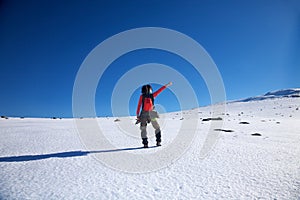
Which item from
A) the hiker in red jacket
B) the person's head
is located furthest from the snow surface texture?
the person's head

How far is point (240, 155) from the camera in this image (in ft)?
12.2

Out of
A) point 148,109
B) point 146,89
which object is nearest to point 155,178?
point 148,109

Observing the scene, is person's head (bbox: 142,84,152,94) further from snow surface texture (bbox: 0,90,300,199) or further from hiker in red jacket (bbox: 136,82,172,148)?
snow surface texture (bbox: 0,90,300,199)

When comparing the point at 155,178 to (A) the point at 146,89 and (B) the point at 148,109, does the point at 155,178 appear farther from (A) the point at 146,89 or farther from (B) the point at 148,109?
(A) the point at 146,89

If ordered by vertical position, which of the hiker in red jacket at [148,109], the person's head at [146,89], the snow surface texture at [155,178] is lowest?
the snow surface texture at [155,178]

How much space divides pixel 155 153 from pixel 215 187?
70.6 inches

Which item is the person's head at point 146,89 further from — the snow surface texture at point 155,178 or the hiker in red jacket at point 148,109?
the snow surface texture at point 155,178

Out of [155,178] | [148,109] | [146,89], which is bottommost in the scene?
[155,178]

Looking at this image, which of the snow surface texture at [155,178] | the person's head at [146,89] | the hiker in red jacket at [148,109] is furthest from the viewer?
the person's head at [146,89]

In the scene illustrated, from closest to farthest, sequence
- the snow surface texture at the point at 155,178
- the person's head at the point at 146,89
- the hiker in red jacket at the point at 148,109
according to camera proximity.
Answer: the snow surface texture at the point at 155,178, the hiker in red jacket at the point at 148,109, the person's head at the point at 146,89

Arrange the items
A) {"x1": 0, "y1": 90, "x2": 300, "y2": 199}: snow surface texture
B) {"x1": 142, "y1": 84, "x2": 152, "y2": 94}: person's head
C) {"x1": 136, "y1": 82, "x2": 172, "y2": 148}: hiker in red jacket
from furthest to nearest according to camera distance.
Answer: {"x1": 142, "y1": 84, "x2": 152, "y2": 94}: person's head < {"x1": 136, "y1": 82, "x2": 172, "y2": 148}: hiker in red jacket < {"x1": 0, "y1": 90, "x2": 300, "y2": 199}: snow surface texture

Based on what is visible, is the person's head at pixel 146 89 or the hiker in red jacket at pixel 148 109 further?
the person's head at pixel 146 89

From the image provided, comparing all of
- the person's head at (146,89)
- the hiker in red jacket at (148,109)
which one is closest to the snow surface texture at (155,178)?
the hiker in red jacket at (148,109)

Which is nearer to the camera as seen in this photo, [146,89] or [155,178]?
[155,178]
